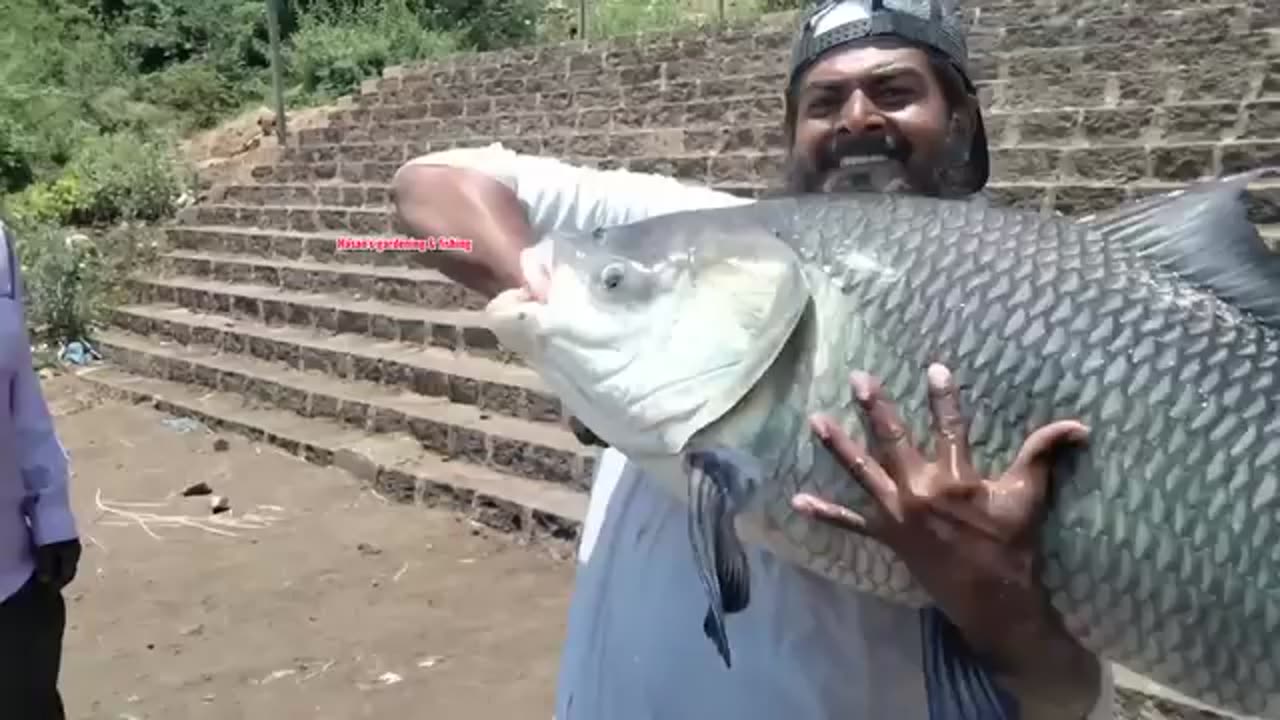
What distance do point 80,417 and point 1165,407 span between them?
888 cm

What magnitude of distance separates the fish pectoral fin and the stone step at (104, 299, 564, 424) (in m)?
4.49

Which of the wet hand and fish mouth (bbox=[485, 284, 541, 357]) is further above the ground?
fish mouth (bbox=[485, 284, 541, 357])

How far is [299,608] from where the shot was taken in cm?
526

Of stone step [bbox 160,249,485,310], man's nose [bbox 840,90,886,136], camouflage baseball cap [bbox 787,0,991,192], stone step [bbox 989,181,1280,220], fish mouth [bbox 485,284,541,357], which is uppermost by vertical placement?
camouflage baseball cap [bbox 787,0,991,192]

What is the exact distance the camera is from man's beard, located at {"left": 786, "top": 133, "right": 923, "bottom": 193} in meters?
1.48

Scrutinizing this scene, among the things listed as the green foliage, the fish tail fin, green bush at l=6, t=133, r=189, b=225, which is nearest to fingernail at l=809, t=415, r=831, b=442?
the fish tail fin

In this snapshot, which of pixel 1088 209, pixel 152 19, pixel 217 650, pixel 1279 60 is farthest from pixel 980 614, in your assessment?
pixel 152 19

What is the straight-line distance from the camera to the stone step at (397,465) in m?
5.84

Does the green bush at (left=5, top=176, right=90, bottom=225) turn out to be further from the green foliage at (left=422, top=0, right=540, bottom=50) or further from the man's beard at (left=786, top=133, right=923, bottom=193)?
the man's beard at (left=786, top=133, right=923, bottom=193)

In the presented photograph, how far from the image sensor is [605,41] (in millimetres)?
12289

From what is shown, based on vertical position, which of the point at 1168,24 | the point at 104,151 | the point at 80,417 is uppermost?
the point at 1168,24

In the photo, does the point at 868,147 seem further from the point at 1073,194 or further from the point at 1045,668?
the point at 1073,194

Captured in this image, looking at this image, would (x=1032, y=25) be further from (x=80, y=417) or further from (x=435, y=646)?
(x=80, y=417)

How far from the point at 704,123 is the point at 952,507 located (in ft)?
27.3
